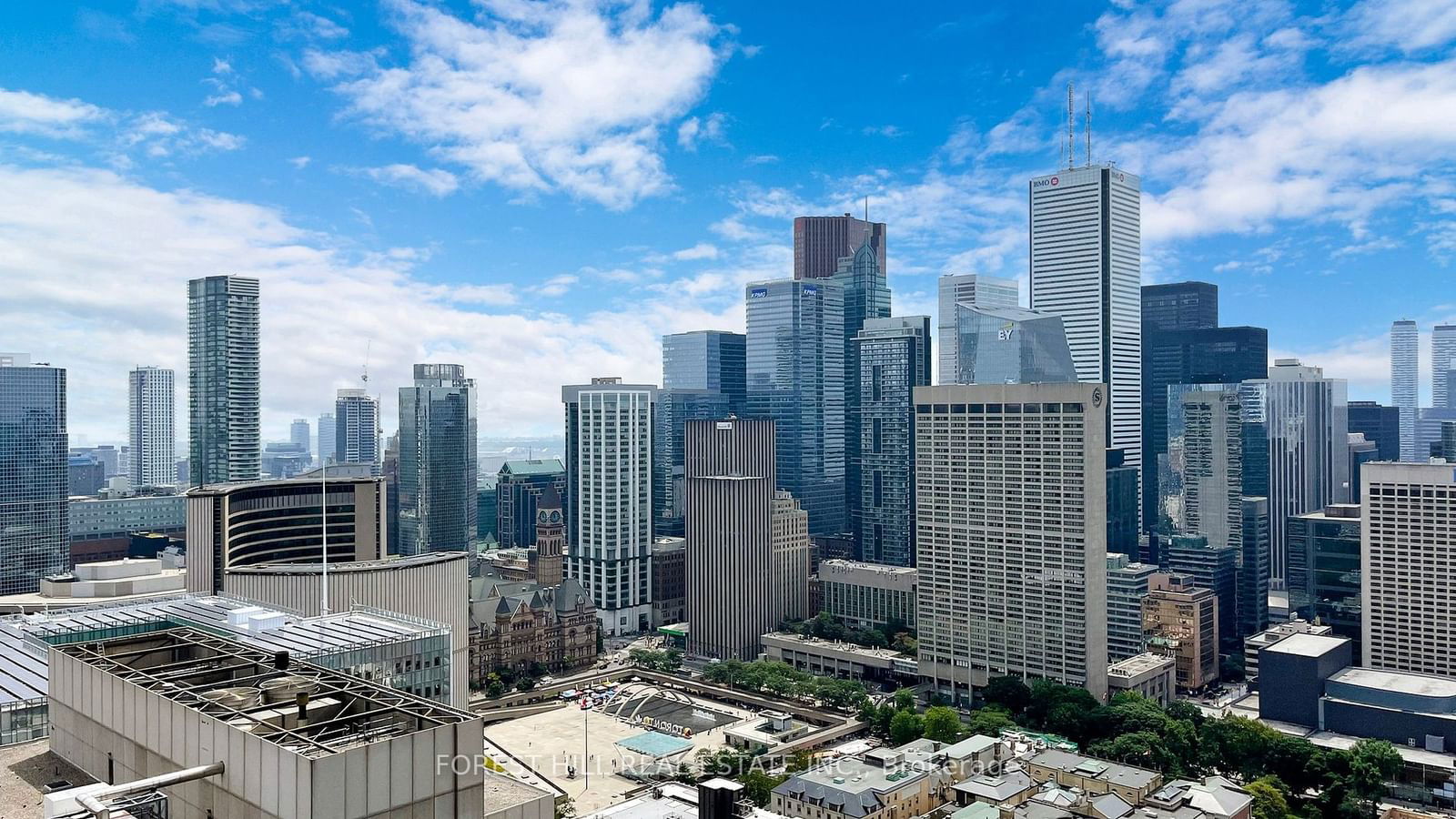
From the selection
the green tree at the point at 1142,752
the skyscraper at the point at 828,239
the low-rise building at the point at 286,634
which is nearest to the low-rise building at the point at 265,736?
the low-rise building at the point at 286,634

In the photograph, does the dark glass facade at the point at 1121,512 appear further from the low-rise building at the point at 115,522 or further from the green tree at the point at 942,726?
the low-rise building at the point at 115,522

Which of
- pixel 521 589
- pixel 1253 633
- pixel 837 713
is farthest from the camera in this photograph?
pixel 1253 633

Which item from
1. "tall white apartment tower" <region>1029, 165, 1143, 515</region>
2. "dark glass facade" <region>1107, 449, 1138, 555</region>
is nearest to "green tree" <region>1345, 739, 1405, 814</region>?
"dark glass facade" <region>1107, 449, 1138, 555</region>

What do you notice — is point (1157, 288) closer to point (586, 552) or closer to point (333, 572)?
point (586, 552)

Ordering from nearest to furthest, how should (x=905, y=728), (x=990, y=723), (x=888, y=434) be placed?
(x=905, y=728) → (x=990, y=723) → (x=888, y=434)

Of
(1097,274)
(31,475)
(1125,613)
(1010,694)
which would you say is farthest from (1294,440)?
(31,475)

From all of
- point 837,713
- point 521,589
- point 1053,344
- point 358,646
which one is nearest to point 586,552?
point 521,589

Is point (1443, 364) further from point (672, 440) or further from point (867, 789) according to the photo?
point (867, 789)
